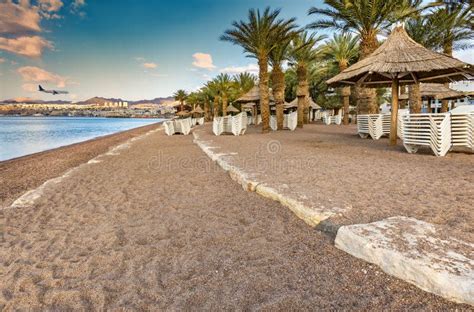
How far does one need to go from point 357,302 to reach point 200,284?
3.49 ft

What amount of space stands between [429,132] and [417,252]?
5.86 meters

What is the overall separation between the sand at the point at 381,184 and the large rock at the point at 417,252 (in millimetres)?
254

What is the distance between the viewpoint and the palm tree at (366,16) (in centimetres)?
1196

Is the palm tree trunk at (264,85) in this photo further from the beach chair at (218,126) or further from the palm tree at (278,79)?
the beach chair at (218,126)

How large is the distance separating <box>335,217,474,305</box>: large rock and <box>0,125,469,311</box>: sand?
0.07 metres

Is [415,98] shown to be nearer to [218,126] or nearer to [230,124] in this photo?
[230,124]

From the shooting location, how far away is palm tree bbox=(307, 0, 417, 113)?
11961 millimetres

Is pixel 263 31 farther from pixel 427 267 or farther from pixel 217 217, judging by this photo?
pixel 427 267

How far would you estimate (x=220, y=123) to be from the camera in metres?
15.9

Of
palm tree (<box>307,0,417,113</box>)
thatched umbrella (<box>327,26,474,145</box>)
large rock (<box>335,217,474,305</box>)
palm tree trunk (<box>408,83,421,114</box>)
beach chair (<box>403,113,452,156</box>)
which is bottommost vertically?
large rock (<box>335,217,474,305</box>)

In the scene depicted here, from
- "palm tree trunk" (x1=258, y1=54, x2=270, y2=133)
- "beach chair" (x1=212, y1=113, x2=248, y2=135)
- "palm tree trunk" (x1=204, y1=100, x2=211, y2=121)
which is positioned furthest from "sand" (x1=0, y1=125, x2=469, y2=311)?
"palm tree trunk" (x1=204, y1=100, x2=211, y2=121)

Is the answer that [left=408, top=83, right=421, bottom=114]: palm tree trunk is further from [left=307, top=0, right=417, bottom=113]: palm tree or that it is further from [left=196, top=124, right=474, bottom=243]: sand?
[left=196, top=124, right=474, bottom=243]: sand

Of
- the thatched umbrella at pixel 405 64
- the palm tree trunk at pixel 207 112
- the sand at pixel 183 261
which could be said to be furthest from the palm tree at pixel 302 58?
the palm tree trunk at pixel 207 112

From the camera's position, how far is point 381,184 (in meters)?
4.07
